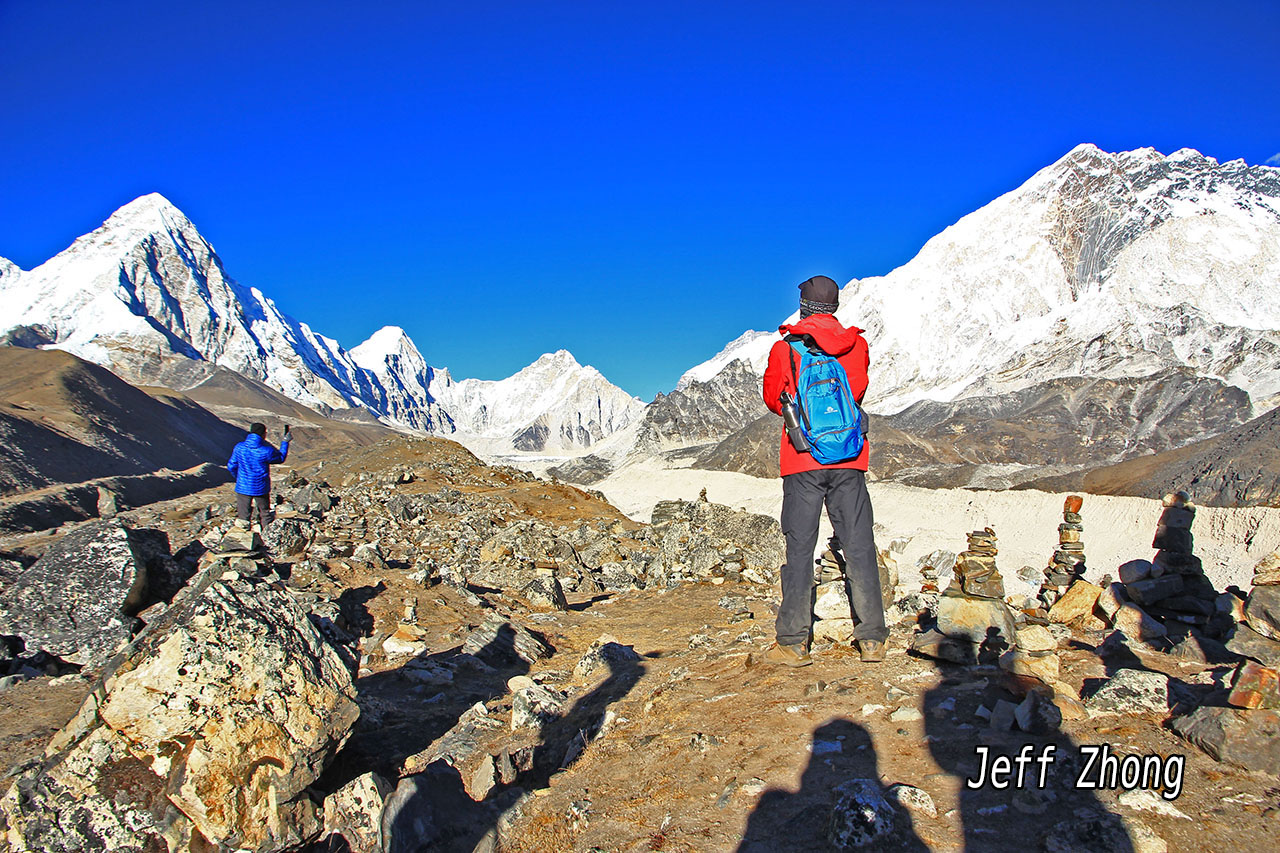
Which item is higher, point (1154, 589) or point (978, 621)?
point (978, 621)

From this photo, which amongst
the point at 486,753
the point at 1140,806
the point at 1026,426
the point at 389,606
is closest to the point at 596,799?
the point at 486,753

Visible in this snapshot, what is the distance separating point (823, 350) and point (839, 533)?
1.19 metres

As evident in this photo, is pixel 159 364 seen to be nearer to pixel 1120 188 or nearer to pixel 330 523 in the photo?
pixel 330 523

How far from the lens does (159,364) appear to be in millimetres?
115438

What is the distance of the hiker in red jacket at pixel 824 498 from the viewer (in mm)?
4223

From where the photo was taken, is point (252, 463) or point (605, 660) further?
point (252, 463)

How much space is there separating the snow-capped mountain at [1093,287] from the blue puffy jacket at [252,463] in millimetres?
70706

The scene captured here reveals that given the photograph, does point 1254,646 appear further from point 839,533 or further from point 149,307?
point 149,307

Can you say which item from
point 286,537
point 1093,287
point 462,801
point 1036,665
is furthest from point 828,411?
point 1093,287

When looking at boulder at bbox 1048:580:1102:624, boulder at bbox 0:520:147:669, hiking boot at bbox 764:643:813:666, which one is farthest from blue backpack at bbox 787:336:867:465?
boulder at bbox 0:520:147:669

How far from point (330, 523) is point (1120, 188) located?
113 m

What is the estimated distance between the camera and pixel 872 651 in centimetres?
Answer: 442

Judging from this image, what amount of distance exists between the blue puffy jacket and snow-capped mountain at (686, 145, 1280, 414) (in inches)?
2784

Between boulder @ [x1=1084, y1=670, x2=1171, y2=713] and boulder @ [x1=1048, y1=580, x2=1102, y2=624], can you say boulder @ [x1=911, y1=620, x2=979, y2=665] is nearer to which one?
boulder @ [x1=1084, y1=670, x2=1171, y2=713]
